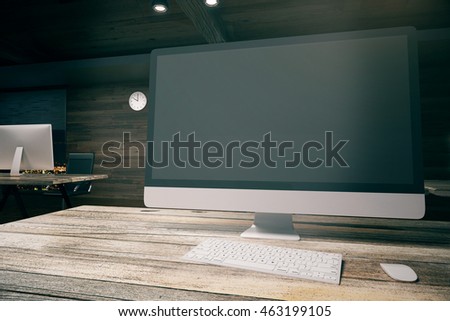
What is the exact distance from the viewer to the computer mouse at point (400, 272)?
0.57 meters

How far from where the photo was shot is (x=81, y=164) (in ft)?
13.9

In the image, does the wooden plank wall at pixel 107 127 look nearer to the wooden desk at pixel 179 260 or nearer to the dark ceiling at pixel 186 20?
the dark ceiling at pixel 186 20

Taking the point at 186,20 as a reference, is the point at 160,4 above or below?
below

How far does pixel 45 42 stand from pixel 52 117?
192 centimetres

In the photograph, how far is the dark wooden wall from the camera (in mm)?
6062

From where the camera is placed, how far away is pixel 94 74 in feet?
18.9

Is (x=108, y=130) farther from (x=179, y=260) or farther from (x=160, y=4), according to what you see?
(x=179, y=260)

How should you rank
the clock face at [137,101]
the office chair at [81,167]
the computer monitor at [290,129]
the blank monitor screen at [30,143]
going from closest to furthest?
the computer monitor at [290,129] < the blank monitor screen at [30,143] < the office chair at [81,167] < the clock face at [137,101]

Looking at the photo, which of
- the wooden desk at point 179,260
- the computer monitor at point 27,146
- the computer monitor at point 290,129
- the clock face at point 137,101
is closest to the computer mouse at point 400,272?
the wooden desk at point 179,260

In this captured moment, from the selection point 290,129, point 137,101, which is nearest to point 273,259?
point 290,129

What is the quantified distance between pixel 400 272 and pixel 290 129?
46 cm

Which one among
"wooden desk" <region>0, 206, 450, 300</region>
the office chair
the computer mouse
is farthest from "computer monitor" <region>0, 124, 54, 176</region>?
the computer mouse

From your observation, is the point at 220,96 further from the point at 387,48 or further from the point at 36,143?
the point at 36,143

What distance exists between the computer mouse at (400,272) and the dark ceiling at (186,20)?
3.50 m
